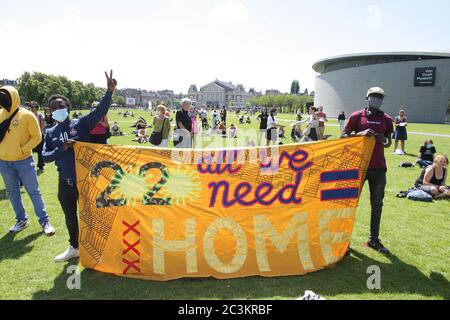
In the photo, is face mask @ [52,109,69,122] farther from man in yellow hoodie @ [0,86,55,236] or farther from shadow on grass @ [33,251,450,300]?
shadow on grass @ [33,251,450,300]

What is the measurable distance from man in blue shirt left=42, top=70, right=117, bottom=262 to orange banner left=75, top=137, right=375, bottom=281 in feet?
0.61

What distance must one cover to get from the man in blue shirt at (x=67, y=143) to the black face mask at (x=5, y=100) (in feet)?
4.36

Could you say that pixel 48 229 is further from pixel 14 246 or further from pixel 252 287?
pixel 252 287

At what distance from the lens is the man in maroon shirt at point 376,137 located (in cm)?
502

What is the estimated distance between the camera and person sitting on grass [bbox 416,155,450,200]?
26.1 ft

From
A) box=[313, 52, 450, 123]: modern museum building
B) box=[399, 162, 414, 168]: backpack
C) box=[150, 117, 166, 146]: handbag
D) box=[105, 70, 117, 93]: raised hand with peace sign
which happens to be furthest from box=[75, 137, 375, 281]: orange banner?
box=[313, 52, 450, 123]: modern museum building

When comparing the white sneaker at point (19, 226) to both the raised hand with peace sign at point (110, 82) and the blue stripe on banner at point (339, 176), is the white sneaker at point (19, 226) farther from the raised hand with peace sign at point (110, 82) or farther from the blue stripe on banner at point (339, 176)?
the blue stripe on banner at point (339, 176)

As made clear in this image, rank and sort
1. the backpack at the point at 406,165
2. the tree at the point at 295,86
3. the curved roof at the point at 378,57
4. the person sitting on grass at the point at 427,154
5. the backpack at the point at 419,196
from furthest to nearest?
the tree at the point at 295,86, the curved roof at the point at 378,57, the backpack at the point at 406,165, the person sitting on grass at the point at 427,154, the backpack at the point at 419,196

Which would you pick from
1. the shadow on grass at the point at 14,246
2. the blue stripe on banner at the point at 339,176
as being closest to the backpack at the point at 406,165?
the blue stripe on banner at the point at 339,176

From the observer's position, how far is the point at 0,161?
570 cm

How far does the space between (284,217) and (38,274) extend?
11.4 feet
